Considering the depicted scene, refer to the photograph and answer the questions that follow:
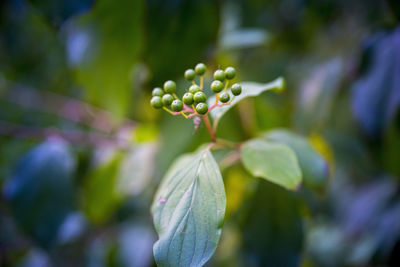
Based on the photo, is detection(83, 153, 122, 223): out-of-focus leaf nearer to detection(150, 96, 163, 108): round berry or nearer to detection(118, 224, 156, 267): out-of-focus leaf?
detection(118, 224, 156, 267): out-of-focus leaf

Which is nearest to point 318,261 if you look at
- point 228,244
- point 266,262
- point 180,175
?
point 228,244

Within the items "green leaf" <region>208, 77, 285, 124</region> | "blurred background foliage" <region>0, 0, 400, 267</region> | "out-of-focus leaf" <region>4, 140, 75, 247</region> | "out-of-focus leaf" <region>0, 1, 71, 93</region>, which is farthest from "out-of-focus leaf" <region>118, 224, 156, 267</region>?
"out-of-focus leaf" <region>0, 1, 71, 93</region>

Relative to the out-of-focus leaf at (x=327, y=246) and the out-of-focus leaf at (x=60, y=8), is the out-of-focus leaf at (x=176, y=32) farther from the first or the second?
the out-of-focus leaf at (x=327, y=246)

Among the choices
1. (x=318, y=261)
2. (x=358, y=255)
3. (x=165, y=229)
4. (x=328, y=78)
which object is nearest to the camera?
(x=165, y=229)

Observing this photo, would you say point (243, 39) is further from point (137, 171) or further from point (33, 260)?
point (33, 260)

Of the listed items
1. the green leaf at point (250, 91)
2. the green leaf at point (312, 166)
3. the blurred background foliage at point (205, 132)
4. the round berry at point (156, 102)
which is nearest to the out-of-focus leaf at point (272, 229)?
the blurred background foliage at point (205, 132)

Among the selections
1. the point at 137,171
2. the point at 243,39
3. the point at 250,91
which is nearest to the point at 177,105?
the point at 250,91

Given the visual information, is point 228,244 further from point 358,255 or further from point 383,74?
point 383,74
